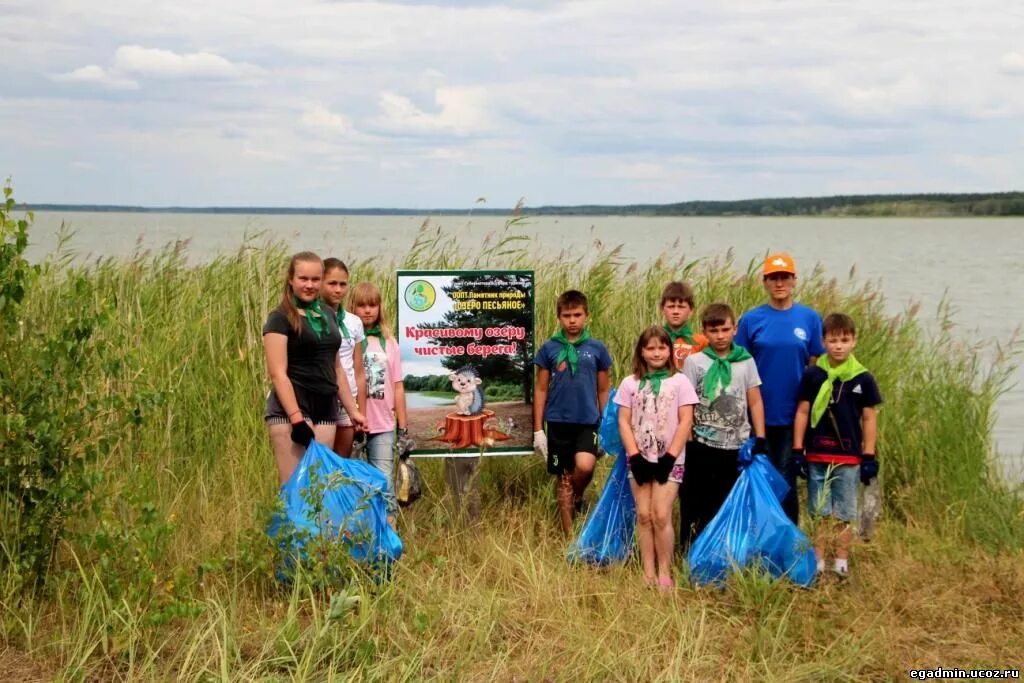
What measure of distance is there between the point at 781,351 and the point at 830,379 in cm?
32

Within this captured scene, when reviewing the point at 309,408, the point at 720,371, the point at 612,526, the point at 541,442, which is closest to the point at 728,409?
the point at 720,371

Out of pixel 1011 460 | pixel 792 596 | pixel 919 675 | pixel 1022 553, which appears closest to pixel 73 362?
pixel 792 596

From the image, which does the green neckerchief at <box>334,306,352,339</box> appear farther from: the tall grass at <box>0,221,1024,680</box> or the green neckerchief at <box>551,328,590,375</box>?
the green neckerchief at <box>551,328,590,375</box>

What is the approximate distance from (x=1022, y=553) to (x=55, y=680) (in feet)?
16.0

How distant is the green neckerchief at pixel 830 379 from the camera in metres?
5.74

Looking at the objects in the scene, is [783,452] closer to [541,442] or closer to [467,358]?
[541,442]

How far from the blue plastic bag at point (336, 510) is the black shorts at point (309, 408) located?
255 mm

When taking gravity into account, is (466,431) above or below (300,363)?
below

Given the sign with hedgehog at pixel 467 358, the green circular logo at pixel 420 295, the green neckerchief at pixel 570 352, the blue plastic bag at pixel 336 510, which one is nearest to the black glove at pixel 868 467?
the green neckerchief at pixel 570 352

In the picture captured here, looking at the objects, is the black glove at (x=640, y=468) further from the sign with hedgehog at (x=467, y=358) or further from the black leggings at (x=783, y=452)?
the sign with hedgehog at (x=467, y=358)

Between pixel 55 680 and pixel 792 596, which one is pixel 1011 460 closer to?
pixel 792 596

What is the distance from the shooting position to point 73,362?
4.88m

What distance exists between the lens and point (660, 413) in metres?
5.73

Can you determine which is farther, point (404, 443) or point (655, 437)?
point (404, 443)
